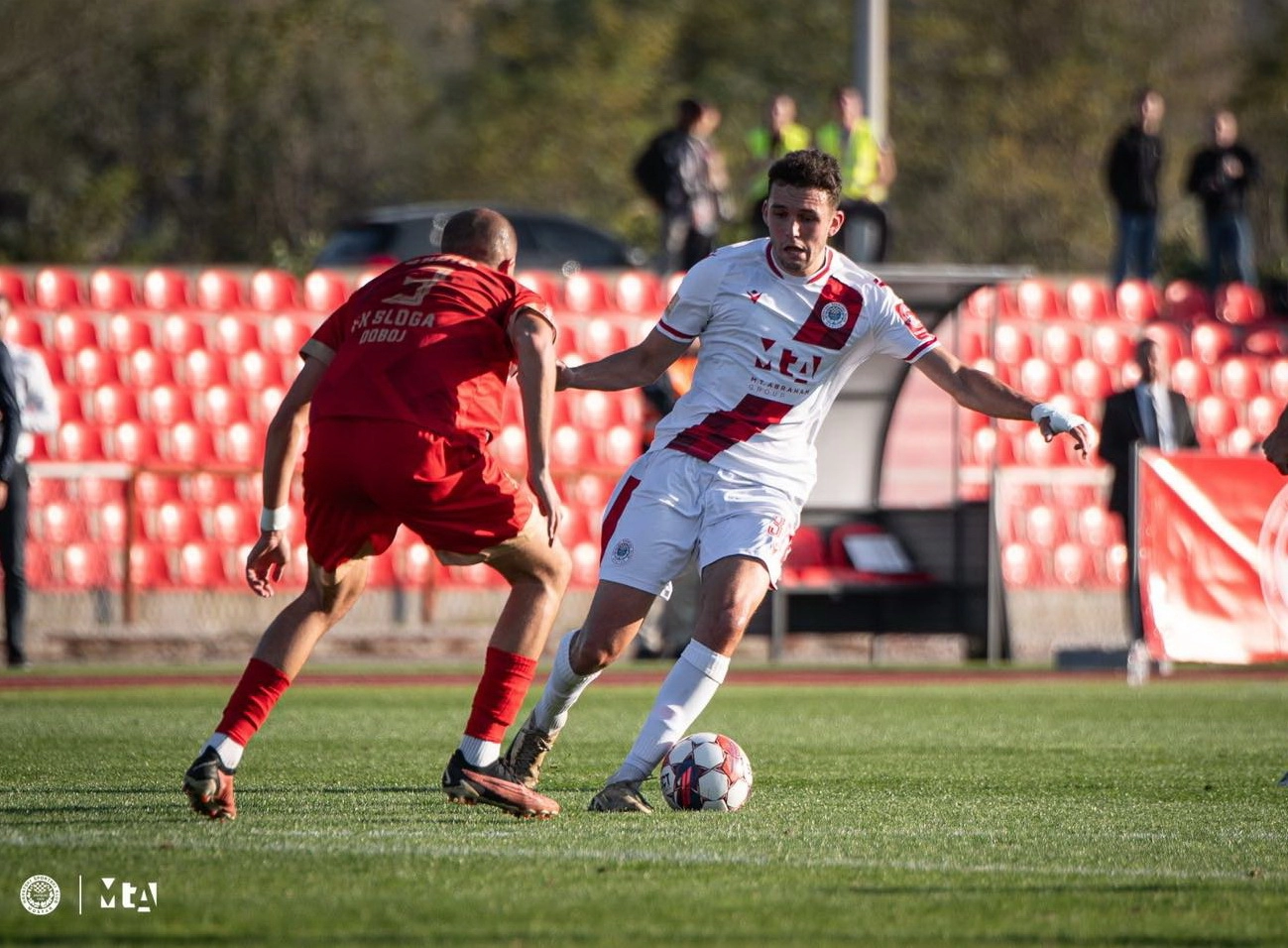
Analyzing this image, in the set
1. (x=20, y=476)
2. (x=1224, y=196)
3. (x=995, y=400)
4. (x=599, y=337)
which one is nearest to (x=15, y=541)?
(x=20, y=476)

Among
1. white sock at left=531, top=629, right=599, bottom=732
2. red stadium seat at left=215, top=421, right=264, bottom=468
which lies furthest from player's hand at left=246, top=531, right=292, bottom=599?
red stadium seat at left=215, top=421, right=264, bottom=468

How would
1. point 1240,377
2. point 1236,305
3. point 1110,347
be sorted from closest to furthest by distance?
point 1240,377, point 1110,347, point 1236,305

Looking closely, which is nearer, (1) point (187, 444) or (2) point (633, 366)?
(2) point (633, 366)

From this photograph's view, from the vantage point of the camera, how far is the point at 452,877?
18.2 feet

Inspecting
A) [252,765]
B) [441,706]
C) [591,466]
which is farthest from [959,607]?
[252,765]

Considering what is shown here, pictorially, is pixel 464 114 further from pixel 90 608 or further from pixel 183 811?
pixel 183 811

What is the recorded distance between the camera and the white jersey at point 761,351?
7383 mm

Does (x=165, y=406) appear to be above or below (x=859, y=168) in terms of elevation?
below

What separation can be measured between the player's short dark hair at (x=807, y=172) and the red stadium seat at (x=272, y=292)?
1317cm

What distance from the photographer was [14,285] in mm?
19625

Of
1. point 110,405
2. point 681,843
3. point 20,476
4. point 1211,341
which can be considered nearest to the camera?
point 681,843

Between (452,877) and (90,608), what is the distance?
12.1m

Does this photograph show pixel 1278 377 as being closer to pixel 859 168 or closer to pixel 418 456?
pixel 859 168
